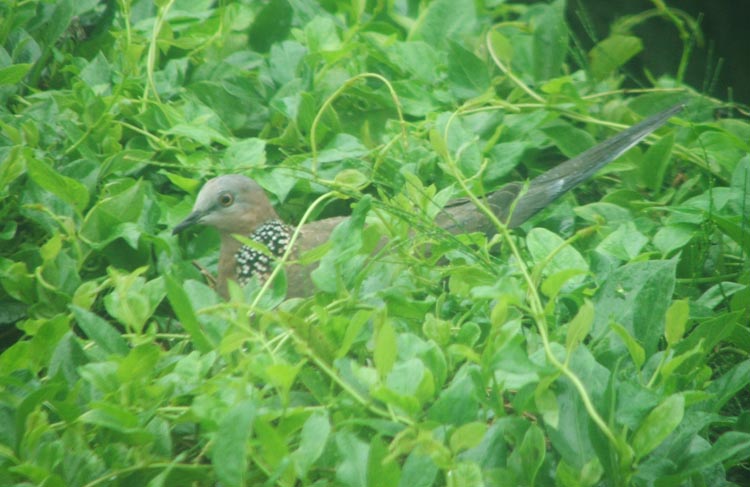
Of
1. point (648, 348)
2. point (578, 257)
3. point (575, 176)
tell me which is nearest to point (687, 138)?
point (575, 176)

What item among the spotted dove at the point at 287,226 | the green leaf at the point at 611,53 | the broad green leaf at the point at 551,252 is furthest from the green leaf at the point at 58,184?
the green leaf at the point at 611,53

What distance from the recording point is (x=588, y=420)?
1.57 m

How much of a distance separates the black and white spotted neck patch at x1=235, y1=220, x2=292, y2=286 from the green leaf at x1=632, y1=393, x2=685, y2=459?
4.62ft

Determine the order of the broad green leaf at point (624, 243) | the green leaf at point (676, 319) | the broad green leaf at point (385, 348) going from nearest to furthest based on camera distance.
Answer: the broad green leaf at point (385, 348) → the green leaf at point (676, 319) → the broad green leaf at point (624, 243)

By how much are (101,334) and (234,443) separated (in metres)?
0.49

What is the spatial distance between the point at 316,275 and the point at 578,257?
66 cm

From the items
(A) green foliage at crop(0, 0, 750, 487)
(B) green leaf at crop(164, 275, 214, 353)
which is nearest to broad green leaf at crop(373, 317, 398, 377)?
(A) green foliage at crop(0, 0, 750, 487)

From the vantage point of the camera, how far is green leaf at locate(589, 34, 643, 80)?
308cm

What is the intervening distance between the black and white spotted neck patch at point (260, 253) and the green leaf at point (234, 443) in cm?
128

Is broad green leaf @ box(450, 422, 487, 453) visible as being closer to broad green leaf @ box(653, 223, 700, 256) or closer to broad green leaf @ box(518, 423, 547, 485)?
broad green leaf @ box(518, 423, 547, 485)

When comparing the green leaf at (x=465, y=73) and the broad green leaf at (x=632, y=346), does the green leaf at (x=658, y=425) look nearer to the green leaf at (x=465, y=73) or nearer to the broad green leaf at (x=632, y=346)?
the broad green leaf at (x=632, y=346)

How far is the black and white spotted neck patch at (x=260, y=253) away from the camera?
2.71 m

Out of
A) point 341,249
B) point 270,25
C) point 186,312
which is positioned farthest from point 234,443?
point 270,25

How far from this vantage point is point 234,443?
1428 mm
